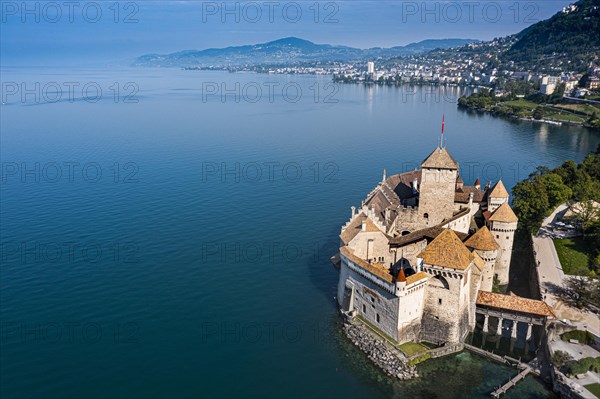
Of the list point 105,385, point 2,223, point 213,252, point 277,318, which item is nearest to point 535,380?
point 277,318

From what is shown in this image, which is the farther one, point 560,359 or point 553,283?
point 553,283

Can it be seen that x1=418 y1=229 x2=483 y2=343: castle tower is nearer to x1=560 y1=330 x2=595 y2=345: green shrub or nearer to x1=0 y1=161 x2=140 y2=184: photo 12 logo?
x1=560 y1=330 x2=595 y2=345: green shrub

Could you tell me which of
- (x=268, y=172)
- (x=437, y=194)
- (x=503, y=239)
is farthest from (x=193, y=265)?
(x=268, y=172)

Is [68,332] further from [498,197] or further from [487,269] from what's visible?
[498,197]

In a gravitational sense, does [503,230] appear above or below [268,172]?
above

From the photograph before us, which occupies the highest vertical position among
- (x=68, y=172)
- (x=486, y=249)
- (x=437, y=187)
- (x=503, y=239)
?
(x=437, y=187)

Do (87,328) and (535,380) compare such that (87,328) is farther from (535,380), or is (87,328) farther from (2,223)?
(535,380)

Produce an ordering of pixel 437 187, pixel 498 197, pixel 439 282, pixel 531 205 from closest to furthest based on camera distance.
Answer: pixel 439 282 < pixel 437 187 < pixel 498 197 < pixel 531 205

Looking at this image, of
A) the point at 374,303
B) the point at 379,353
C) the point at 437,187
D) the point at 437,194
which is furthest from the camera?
the point at 437,194
